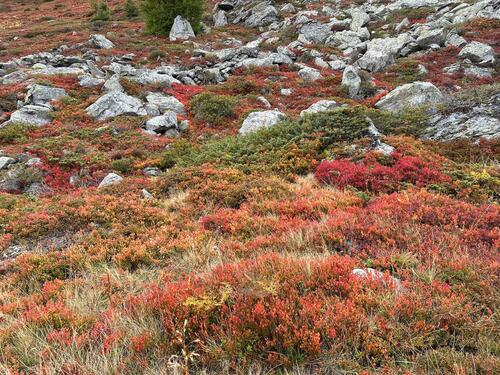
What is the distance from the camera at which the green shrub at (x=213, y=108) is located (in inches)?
802

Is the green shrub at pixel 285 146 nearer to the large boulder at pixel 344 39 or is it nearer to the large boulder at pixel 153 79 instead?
the large boulder at pixel 153 79

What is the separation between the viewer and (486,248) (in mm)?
5699

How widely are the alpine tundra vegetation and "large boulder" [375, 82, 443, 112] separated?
3.8 inches

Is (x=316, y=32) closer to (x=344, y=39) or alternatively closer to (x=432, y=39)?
(x=344, y=39)

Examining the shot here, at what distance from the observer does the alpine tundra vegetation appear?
368 centimetres

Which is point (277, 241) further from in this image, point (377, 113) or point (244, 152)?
point (377, 113)

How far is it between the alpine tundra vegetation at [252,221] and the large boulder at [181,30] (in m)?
15.0

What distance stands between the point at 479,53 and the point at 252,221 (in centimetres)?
2599

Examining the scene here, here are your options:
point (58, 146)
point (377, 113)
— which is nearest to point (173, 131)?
point (58, 146)

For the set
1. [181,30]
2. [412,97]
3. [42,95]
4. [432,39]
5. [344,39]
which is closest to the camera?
[412,97]

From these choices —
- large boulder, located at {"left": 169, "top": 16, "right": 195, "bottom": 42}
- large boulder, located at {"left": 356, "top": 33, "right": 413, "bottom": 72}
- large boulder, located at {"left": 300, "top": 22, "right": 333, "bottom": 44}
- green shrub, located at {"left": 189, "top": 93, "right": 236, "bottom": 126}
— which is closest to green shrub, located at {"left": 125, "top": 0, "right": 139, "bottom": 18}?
large boulder, located at {"left": 169, "top": 16, "right": 195, "bottom": 42}

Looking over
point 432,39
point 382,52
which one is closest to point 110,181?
point 382,52

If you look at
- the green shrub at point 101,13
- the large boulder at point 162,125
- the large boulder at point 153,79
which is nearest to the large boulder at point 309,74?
the large boulder at point 153,79

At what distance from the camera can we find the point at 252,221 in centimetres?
809
